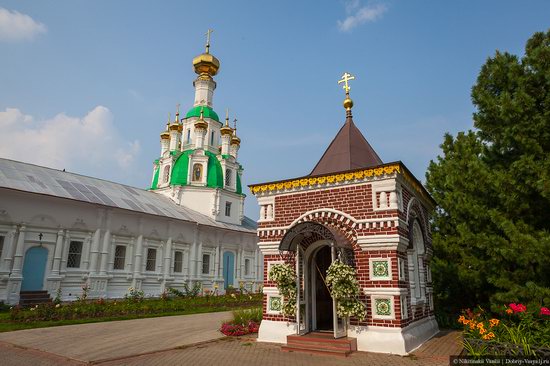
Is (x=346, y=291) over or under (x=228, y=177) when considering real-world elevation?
under

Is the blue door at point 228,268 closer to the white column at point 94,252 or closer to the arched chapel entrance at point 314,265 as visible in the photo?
the white column at point 94,252

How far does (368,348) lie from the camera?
852 cm

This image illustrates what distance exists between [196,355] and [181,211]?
2049 cm

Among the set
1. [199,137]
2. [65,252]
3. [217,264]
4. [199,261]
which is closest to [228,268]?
[217,264]

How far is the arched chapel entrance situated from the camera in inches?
357

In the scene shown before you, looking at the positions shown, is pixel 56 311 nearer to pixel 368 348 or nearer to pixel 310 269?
pixel 310 269

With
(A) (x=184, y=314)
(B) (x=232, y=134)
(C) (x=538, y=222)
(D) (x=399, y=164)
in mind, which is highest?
(B) (x=232, y=134)

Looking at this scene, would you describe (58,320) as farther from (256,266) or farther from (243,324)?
(256,266)

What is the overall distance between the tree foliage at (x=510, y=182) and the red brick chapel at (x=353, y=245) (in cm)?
161

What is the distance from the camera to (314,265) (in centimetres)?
1049

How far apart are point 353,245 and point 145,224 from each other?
17542mm

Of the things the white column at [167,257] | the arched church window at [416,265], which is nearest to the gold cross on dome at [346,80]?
the arched church window at [416,265]

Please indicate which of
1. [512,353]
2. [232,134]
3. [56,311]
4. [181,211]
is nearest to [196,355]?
[512,353]

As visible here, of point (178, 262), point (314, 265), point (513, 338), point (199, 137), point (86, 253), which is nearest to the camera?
point (513, 338)
